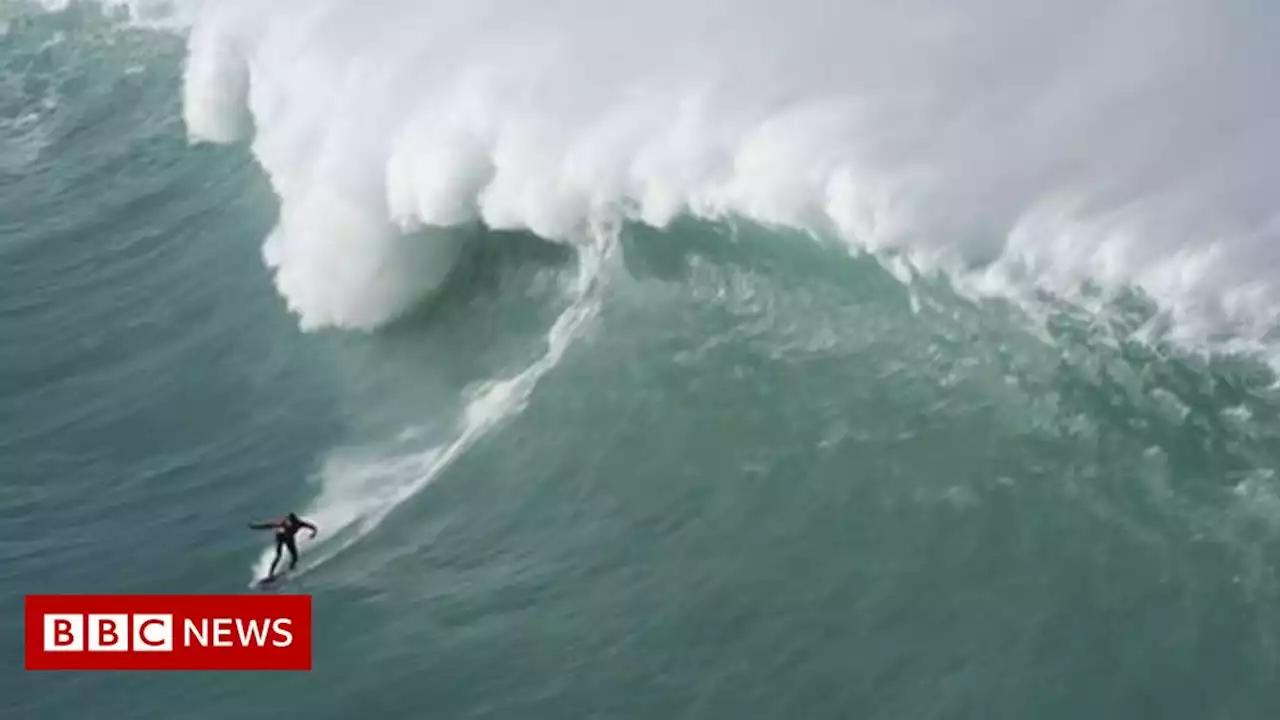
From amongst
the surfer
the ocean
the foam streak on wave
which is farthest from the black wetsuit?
the ocean

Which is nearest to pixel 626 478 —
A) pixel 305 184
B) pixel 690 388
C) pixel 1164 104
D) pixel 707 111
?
pixel 690 388

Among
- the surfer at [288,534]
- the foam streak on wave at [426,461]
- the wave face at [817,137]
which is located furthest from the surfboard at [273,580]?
the wave face at [817,137]

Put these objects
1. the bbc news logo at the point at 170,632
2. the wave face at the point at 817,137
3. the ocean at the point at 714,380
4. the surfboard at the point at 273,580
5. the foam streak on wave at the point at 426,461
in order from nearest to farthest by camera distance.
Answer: the ocean at the point at 714,380 < the bbc news logo at the point at 170,632 < the wave face at the point at 817,137 < the surfboard at the point at 273,580 < the foam streak on wave at the point at 426,461

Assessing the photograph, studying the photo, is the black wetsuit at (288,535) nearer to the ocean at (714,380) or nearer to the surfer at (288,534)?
the surfer at (288,534)

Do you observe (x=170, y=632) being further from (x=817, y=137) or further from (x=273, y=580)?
(x=817, y=137)

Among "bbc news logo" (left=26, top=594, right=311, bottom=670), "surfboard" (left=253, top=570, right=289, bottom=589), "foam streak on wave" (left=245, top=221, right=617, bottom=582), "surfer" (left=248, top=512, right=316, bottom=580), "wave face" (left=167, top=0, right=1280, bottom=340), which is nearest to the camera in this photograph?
"bbc news logo" (left=26, top=594, right=311, bottom=670)

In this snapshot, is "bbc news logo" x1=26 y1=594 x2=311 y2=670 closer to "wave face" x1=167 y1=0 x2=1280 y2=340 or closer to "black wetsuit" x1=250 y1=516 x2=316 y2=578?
"black wetsuit" x1=250 y1=516 x2=316 y2=578
